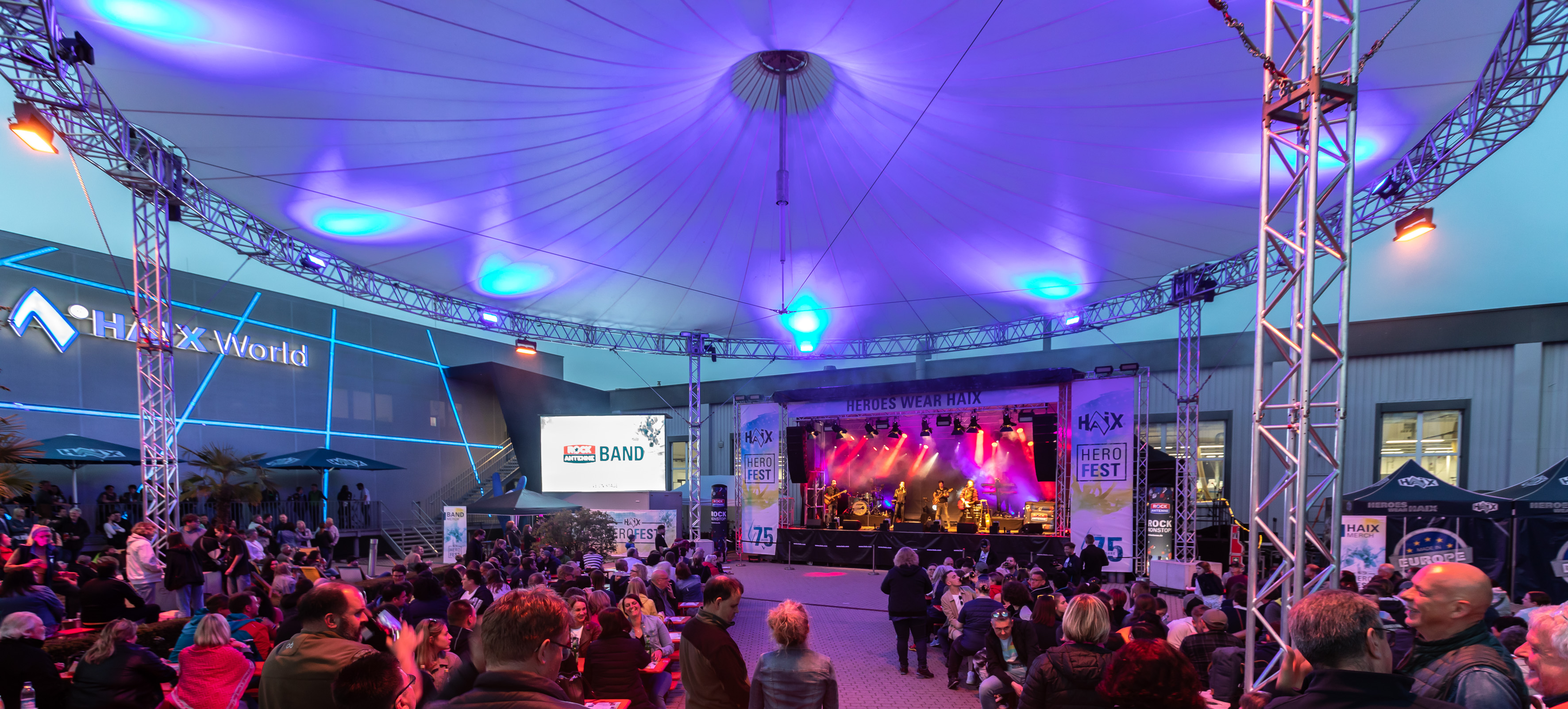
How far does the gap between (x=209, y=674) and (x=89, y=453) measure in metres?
11.2

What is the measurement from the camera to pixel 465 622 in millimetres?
4082

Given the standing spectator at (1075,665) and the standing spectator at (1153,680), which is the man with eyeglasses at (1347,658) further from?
the standing spectator at (1075,665)

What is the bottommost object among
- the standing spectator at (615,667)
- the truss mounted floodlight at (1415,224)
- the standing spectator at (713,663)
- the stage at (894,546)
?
the stage at (894,546)

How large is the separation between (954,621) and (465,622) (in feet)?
13.9

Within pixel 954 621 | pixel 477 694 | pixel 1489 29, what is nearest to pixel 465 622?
pixel 477 694

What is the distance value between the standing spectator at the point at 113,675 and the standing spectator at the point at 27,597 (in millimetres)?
2050

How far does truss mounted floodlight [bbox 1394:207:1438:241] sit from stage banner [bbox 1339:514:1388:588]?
158 inches

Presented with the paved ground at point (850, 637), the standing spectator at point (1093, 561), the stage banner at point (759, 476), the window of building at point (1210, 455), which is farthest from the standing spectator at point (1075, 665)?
the window of building at point (1210, 455)

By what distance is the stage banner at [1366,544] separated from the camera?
397 inches

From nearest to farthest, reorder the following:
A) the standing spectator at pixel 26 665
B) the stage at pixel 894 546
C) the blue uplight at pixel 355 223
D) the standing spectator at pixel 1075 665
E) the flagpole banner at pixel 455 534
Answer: the standing spectator at pixel 1075 665
the standing spectator at pixel 26 665
the blue uplight at pixel 355 223
the stage at pixel 894 546
the flagpole banner at pixel 455 534

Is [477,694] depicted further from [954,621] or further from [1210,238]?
[1210,238]

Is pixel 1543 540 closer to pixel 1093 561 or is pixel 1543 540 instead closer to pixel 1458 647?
pixel 1093 561

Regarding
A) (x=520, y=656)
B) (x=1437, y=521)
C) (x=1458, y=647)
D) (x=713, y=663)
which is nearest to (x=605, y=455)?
(x=1437, y=521)

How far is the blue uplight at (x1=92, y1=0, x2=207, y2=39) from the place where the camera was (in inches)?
221
